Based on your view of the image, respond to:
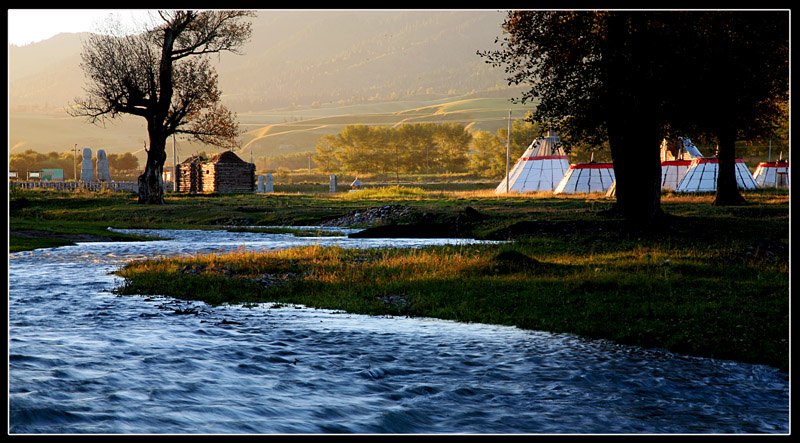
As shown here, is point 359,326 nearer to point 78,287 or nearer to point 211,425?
point 211,425

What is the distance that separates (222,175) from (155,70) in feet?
91.9

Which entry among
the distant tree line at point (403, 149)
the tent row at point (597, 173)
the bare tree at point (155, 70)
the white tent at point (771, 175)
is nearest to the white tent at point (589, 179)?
the tent row at point (597, 173)

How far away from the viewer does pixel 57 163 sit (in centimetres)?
15188

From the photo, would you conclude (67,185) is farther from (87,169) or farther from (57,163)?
(57,163)

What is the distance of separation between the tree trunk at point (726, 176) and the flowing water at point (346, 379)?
36.9 metres

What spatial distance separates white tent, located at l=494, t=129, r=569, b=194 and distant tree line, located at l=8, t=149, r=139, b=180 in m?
97.5

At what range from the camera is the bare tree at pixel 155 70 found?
48656mm

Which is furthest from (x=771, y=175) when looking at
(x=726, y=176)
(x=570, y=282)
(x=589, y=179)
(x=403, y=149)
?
(x=403, y=149)

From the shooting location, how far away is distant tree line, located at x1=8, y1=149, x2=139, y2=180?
14419cm

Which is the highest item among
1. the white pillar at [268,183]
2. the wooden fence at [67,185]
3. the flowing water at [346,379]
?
the white pillar at [268,183]

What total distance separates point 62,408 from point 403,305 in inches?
317

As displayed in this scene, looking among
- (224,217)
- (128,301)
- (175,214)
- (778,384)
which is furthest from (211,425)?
(175,214)

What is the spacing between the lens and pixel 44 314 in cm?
1302

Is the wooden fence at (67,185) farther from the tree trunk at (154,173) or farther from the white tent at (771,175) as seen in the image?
the white tent at (771,175)
